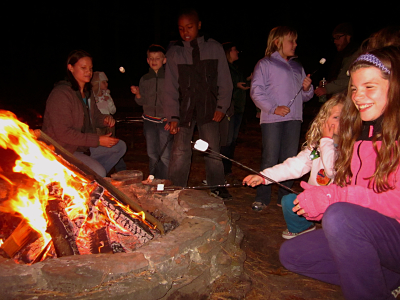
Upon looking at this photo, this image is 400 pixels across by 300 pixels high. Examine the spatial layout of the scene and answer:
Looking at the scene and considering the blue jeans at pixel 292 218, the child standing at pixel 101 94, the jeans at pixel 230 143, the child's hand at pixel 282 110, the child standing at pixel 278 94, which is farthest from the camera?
the jeans at pixel 230 143

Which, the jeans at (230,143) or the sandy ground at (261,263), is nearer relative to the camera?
the sandy ground at (261,263)

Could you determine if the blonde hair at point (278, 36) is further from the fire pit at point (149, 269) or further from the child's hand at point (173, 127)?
the fire pit at point (149, 269)

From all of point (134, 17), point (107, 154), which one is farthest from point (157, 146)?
point (134, 17)

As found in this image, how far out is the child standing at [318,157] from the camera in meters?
2.81

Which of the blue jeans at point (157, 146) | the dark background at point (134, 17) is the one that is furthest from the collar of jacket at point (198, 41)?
the dark background at point (134, 17)

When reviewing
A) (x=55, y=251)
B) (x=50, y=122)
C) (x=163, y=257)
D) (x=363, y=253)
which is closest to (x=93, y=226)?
(x=55, y=251)

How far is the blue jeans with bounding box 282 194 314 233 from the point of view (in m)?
3.07

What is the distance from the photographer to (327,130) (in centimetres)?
290

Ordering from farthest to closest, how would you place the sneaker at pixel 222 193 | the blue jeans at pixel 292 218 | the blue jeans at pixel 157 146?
the blue jeans at pixel 157 146 < the sneaker at pixel 222 193 < the blue jeans at pixel 292 218

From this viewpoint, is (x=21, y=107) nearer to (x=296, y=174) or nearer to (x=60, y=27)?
(x=296, y=174)

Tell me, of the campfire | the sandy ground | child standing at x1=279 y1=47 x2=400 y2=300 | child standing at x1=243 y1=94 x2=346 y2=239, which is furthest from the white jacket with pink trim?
the campfire

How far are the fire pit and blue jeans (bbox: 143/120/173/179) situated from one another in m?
2.02

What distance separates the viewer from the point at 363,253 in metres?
2.03

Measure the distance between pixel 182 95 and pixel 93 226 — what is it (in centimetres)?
201
